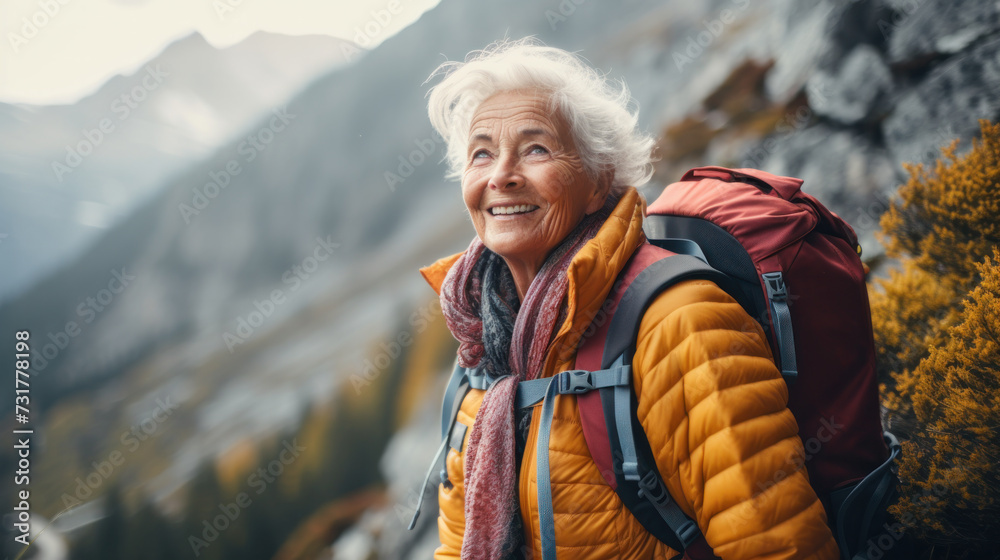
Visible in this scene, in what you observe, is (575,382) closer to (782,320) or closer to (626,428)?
(626,428)

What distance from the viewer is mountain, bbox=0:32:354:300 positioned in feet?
15.3

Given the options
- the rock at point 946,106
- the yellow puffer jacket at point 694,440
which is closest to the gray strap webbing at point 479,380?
the yellow puffer jacket at point 694,440

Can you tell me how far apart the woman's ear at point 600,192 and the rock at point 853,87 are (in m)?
2.76

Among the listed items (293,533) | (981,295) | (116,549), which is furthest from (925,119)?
(116,549)

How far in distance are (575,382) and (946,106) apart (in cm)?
319

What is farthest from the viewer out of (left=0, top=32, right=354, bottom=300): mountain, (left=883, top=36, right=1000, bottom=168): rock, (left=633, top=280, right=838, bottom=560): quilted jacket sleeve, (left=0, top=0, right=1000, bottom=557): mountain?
(left=0, top=32, right=354, bottom=300): mountain

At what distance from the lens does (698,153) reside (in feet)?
13.1

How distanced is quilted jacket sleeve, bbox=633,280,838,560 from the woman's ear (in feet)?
1.38

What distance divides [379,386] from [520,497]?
3035 millimetres

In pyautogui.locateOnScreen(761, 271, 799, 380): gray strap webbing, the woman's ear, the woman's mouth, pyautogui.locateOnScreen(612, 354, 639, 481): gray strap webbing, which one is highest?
the woman's ear

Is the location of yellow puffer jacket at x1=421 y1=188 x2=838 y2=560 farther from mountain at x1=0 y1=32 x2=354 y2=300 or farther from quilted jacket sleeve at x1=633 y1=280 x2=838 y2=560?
mountain at x1=0 y1=32 x2=354 y2=300

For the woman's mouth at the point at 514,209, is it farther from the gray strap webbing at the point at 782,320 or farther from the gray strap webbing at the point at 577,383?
the gray strap webbing at the point at 782,320

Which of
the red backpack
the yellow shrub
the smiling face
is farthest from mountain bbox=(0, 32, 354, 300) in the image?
the yellow shrub

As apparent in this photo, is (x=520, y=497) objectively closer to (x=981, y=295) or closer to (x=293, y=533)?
(x=981, y=295)
